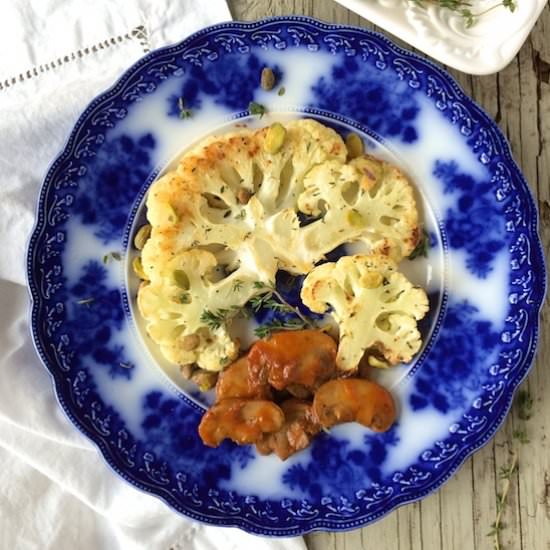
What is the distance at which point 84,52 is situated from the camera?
1720 mm

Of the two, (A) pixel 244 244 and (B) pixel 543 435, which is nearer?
(A) pixel 244 244

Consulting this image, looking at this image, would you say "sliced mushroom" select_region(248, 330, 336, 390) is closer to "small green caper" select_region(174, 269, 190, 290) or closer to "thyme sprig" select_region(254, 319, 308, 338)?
"thyme sprig" select_region(254, 319, 308, 338)

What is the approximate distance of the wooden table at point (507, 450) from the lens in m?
1.67

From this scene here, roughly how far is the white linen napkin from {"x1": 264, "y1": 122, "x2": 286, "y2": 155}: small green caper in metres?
0.28

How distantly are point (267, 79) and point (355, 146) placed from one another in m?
0.20

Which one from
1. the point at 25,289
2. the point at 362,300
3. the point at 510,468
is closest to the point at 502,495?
the point at 510,468

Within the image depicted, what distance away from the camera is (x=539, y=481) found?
1689 mm

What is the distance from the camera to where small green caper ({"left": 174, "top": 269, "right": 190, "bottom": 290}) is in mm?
1514

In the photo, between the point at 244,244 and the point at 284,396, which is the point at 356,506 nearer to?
the point at 284,396

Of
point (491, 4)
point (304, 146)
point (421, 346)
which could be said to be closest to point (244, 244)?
point (304, 146)

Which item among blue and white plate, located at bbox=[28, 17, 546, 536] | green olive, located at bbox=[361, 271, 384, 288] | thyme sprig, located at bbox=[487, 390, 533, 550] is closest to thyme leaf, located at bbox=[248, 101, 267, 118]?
blue and white plate, located at bbox=[28, 17, 546, 536]

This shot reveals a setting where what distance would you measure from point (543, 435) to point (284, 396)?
20.1 inches

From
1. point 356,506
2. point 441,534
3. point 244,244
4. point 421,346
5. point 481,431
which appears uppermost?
point 244,244

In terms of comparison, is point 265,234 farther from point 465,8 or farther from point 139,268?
point 465,8
